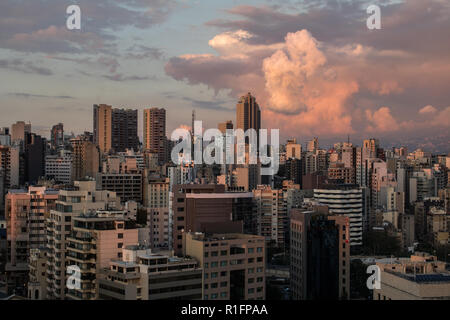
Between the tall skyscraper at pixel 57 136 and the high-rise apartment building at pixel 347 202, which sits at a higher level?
the tall skyscraper at pixel 57 136

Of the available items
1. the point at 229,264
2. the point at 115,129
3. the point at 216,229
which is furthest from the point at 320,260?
the point at 115,129

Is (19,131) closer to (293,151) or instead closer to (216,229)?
(293,151)

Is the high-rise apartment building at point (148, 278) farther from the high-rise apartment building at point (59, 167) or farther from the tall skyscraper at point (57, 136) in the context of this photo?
the tall skyscraper at point (57, 136)

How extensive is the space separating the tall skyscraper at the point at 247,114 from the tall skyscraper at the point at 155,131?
4.46 m

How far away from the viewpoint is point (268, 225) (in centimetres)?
2105

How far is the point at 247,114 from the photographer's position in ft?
132

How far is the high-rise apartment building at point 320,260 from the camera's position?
12820 millimetres

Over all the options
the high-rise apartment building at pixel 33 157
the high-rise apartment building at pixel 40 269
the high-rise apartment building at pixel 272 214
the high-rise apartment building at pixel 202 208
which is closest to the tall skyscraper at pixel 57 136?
the high-rise apartment building at pixel 33 157

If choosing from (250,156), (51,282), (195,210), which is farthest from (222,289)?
(250,156)

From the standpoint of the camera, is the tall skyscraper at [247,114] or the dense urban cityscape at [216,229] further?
the tall skyscraper at [247,114]

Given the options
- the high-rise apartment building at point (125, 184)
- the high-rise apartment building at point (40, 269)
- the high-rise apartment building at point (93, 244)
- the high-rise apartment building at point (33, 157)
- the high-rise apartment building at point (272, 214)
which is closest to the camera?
the high-rise apartment building at point (93, 244)

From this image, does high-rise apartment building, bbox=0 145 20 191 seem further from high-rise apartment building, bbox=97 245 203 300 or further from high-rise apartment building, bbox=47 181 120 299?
high-rise apartment building, bbox=97 245 203 300

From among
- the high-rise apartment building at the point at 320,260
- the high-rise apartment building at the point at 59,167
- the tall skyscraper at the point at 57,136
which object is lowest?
the high-rise apartment building at the point at 320,260
